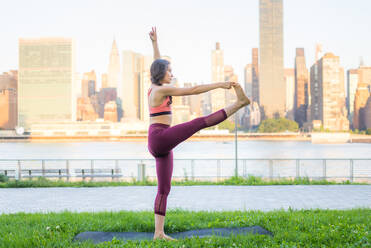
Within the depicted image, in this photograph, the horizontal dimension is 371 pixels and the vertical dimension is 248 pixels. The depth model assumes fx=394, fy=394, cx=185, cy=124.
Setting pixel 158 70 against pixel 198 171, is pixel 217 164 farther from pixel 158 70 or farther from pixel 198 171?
pixel 198 171

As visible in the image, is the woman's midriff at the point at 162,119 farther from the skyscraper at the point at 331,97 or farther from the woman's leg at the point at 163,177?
the skyscraper at the point at 331,97

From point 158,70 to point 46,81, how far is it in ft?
Answer: 613

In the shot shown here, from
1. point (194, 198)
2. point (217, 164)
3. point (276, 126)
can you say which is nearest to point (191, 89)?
point (194, 198)

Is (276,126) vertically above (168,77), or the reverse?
(168,77)

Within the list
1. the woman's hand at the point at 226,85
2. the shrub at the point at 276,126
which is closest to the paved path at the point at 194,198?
the woman's hand at the point at 226,85

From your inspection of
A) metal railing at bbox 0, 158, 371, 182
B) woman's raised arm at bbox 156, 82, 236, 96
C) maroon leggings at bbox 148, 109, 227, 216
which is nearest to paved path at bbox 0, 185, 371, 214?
metal railing at bbox 0, 158, 371, 182

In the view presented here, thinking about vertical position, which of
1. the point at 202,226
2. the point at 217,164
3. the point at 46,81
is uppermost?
the point at 46,81

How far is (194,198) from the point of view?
10.1 meters

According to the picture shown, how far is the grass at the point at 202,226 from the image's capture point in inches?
193

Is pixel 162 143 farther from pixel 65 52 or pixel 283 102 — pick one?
pixel 65 52

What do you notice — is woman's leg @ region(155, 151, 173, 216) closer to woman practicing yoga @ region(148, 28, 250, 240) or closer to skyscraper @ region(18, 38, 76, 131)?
woman practicing yoga @ region(148, 28, 250, 240)

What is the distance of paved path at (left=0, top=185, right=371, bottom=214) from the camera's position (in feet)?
28.6

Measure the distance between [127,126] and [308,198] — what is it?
521ft

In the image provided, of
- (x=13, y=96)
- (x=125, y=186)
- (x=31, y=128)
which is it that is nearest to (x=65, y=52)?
(x=13, y=96)
